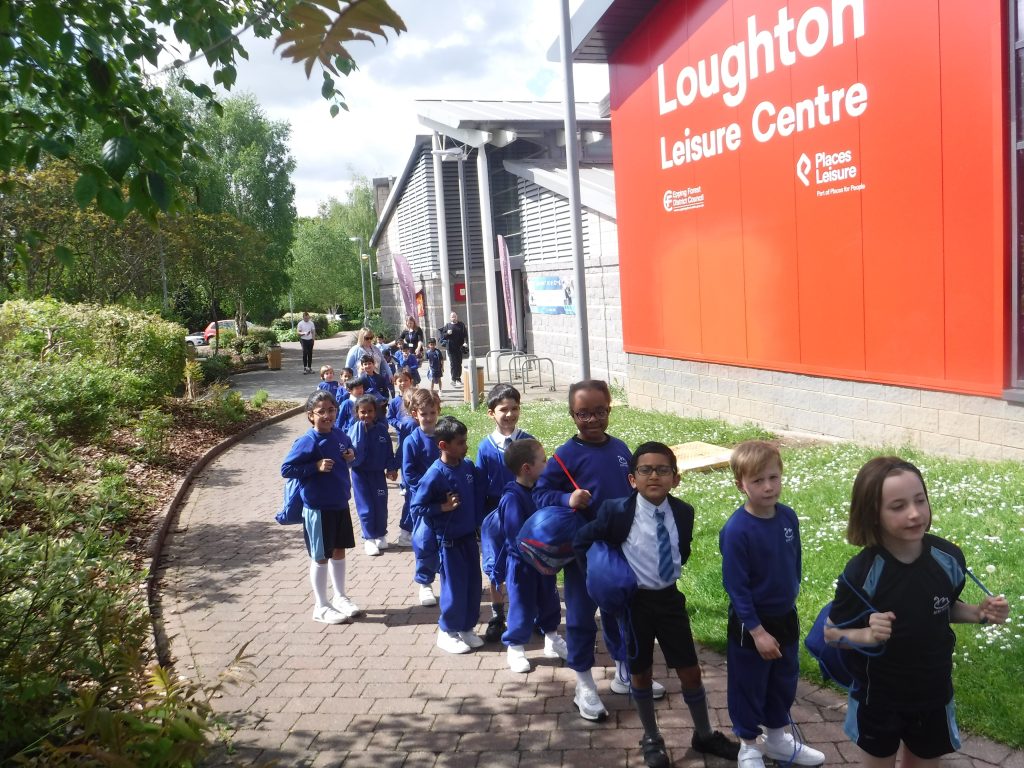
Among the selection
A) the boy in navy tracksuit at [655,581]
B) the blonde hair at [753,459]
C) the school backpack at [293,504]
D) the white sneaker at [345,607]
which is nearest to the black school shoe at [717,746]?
the boy in navy tracksuit at [655,581]

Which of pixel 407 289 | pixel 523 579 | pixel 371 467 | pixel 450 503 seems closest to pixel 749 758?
pixel 523 579

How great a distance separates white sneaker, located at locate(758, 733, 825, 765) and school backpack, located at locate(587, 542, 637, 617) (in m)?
0.88

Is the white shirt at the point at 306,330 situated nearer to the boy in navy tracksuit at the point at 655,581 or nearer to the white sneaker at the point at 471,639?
the white sneaker at the point at 471,639

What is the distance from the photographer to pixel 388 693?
517 cm

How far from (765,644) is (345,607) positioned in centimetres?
372

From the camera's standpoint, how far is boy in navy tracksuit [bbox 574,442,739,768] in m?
4.02

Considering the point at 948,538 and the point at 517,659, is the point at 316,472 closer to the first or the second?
the point at 517,659

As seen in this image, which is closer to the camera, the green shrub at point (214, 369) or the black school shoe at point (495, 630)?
the black school shoe at point (495, 630)

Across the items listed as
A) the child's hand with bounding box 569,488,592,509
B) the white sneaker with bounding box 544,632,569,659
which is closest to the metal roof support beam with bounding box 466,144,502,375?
the white sneaker with bounding box 544,632,569,659

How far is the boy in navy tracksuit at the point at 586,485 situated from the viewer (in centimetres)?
453

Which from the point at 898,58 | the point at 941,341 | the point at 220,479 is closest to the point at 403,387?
the point at 220,479

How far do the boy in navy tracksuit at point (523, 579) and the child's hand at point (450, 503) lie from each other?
0.32 metres

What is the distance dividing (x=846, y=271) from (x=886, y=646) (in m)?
7.58

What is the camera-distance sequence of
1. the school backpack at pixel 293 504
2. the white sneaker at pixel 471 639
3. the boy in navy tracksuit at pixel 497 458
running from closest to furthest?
the boy in navy tracksuit at pixel 497 458, the white sneaker at pixel 471 639, the school backpack at pixel 293 504
